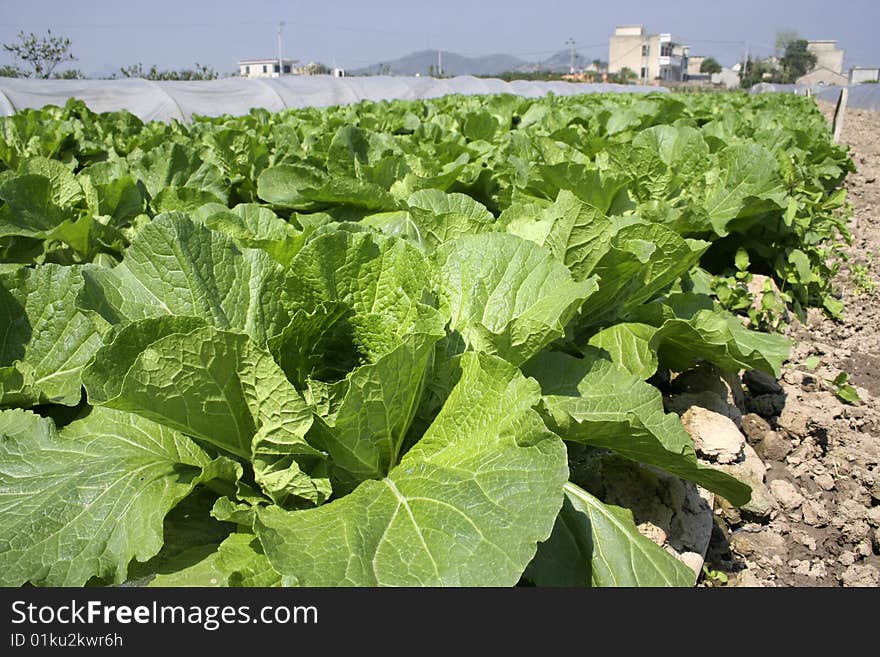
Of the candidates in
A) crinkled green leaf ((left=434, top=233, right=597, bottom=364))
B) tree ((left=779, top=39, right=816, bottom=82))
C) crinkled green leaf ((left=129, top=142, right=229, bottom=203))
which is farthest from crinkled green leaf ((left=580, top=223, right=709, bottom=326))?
tree ((left=779, top=39, right=816, bottom=82))

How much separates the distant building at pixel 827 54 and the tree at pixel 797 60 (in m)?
3.85

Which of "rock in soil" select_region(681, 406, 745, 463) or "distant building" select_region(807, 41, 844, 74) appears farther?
"distant building" select_region(807, 41, 844, 74)

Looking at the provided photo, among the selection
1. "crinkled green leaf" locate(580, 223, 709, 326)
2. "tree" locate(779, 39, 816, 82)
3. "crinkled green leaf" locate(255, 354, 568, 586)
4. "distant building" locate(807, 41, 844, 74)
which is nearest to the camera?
"crinkled green leaf" locate(255, 354, 568, 586)

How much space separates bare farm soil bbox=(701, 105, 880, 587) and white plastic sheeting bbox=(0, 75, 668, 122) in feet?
37.4

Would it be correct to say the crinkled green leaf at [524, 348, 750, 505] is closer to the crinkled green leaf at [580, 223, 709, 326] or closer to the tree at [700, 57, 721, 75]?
the crinkled green leaf at [580, 223, 709, 326]

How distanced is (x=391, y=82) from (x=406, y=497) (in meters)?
24.0

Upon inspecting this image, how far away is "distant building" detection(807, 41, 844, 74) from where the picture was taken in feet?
316

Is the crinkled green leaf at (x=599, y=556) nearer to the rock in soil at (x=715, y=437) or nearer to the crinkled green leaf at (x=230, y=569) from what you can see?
the crinkled green leaf at (x=230, y=569)

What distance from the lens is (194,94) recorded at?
591 inches

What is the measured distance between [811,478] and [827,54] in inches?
4421

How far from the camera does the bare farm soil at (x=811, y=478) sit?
9.43ft

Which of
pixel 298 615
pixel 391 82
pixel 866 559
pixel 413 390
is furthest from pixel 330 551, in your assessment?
pixel 391 82

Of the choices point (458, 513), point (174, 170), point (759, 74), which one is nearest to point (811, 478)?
point (458, 513)

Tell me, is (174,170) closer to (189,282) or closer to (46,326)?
(46,326)
